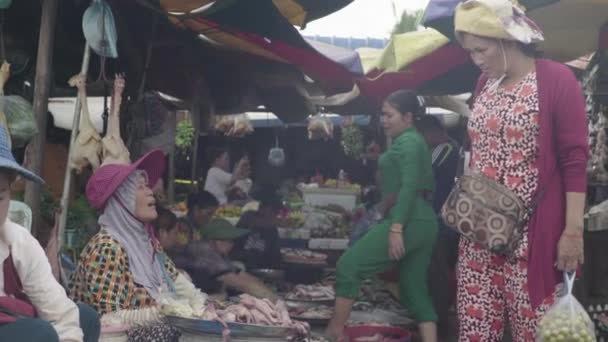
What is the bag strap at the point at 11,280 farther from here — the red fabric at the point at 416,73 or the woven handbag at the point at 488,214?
the red fabric at the point at 416,73

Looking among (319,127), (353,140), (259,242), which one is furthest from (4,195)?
(353,140)

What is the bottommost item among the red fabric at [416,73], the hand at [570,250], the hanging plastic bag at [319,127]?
the hand at [570,250]

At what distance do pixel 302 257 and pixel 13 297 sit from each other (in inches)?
201

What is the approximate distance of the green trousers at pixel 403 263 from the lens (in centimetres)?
521

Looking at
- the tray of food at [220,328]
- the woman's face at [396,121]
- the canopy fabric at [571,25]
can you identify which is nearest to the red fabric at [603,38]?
the canopy fabric at [571,25]

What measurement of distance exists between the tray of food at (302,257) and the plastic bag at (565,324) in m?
4.43

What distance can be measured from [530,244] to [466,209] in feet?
1.04

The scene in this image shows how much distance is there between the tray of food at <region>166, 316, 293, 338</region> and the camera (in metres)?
3.81

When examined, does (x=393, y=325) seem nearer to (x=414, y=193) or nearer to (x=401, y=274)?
(x=401, y=274)

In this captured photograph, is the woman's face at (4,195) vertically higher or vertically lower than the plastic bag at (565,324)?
higher

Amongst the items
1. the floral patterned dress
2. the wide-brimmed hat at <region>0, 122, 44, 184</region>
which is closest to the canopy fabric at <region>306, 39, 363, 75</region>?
the floral patterned dress

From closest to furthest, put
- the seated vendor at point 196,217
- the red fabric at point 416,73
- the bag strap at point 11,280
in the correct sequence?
1. the bag strap at point 11,280
2. the seated vendor at point 196,217
3. the red fabric at point 416,73

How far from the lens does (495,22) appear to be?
11.5 ft

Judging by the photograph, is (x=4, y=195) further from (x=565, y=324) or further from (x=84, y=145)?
(x=565, y=324)
